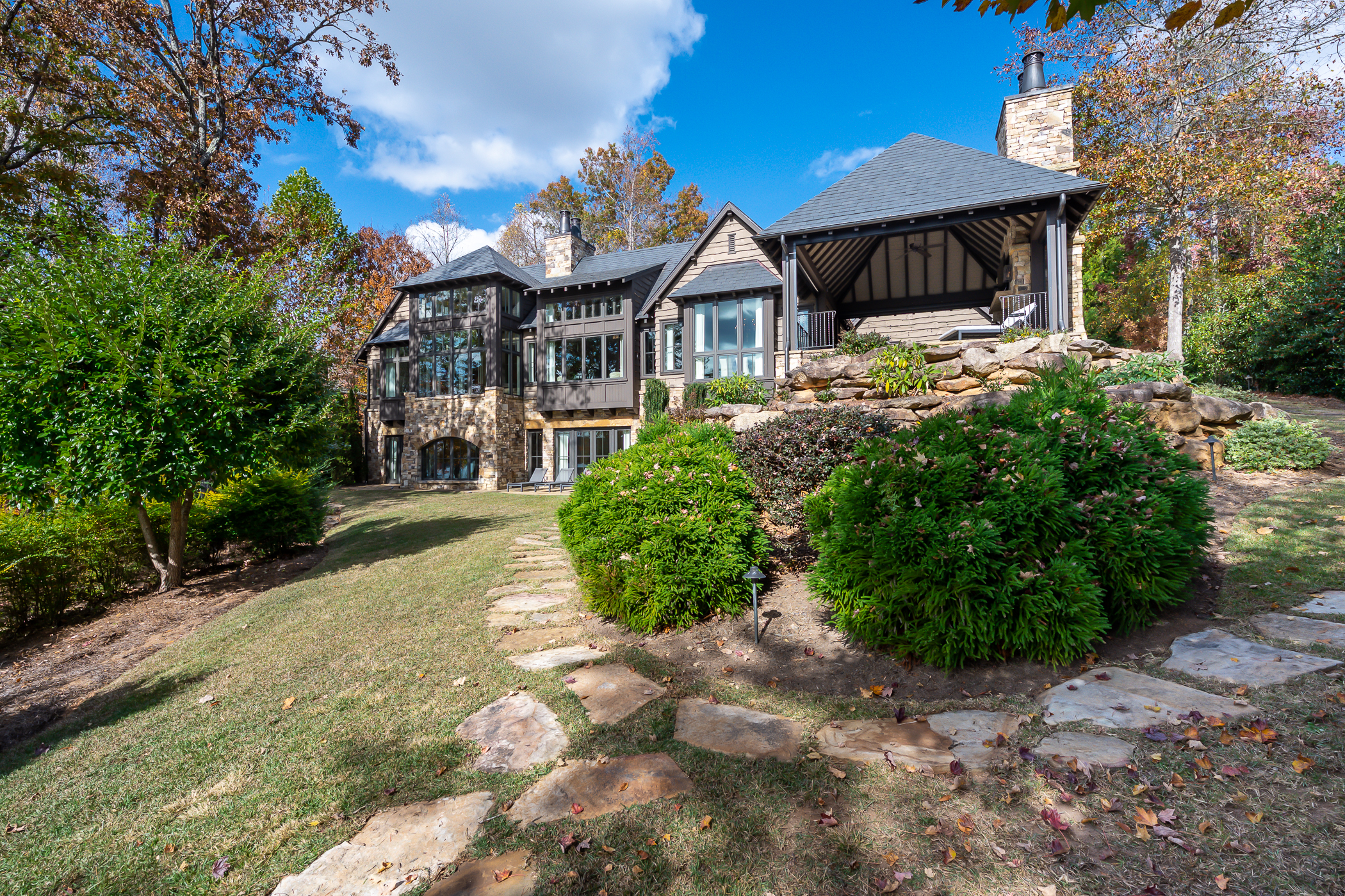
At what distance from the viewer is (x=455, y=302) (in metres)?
20.8

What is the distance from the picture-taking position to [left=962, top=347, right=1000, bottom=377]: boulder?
8.26 m

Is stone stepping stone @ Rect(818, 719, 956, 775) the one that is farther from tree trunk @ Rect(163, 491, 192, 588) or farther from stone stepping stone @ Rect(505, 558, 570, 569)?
tree trunk @ Rect(163, 491, 192, 588)

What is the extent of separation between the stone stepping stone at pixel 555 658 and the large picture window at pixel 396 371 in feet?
67.7

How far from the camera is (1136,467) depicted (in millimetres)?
3447

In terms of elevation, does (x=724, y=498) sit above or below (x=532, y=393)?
below

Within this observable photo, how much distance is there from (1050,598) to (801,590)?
83.2 inches

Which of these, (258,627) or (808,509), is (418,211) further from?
(808,509)

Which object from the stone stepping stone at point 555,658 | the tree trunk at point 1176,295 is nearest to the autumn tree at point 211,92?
the stone stepping stone at point 555,658

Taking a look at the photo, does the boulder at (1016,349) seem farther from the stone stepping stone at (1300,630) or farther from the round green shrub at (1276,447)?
the stone stepping stone at (1300,630)

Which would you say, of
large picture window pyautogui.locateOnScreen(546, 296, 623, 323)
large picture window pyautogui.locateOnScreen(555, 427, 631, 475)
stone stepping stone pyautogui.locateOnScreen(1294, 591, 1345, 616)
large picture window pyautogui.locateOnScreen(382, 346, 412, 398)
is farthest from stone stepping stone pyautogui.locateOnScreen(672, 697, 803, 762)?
large picture window pyautogui.locateOnScreen(382, 346, 412, 398)

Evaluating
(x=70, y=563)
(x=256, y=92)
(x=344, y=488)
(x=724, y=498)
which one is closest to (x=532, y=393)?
(x=344, y=488)

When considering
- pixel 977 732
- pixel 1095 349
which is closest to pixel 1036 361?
pixel 1095 349

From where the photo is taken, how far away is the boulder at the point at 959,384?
8.39 metres

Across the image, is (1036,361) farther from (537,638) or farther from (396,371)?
(396,371)
